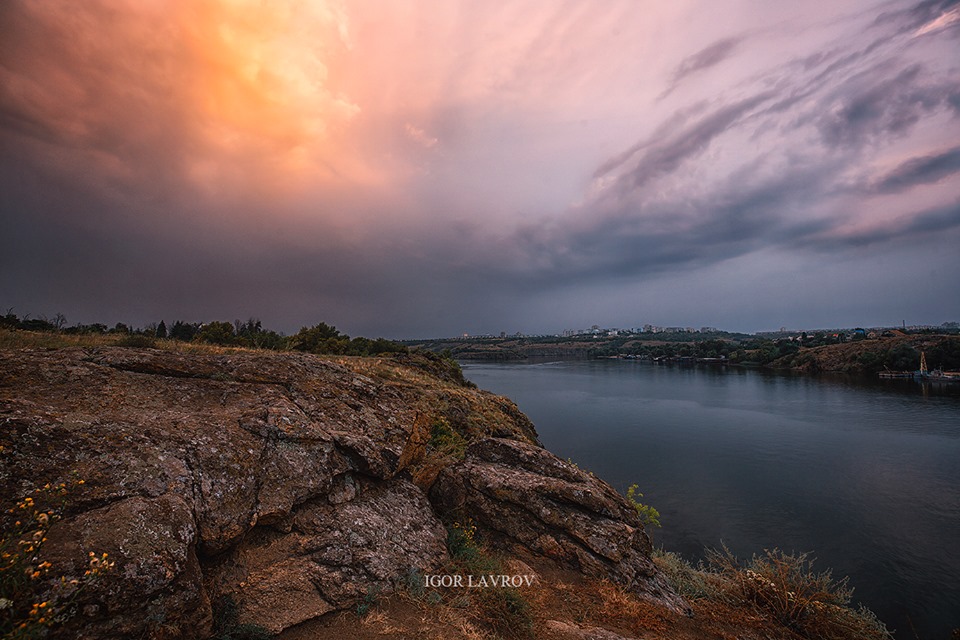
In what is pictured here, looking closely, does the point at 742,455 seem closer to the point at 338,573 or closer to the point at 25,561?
the point at 338,573

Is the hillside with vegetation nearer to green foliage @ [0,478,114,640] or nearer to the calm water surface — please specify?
green foliage @ [0,478,114,640]

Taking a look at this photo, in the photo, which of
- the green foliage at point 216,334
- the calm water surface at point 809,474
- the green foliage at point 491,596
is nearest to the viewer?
the green foliage at point 491,596

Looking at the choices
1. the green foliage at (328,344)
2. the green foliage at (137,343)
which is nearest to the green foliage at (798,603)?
the green foliage at (137,343)

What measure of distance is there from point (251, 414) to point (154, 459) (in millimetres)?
1577

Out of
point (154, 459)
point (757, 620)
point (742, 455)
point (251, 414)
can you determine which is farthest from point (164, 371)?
point (742, 455)

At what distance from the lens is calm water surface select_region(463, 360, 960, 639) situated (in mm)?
16625

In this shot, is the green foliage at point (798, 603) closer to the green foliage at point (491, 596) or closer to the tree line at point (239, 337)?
the green foliage at point (491, 596)

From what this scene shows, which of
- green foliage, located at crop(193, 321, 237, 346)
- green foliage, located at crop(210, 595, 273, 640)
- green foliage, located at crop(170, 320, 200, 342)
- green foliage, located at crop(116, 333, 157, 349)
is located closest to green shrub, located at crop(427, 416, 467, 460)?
green foliage, located at crop(210, 595, 273, 640)

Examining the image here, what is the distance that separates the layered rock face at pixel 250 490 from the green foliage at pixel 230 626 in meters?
0.15

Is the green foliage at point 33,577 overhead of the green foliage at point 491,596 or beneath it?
overhead

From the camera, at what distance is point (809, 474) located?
2725 centimetres

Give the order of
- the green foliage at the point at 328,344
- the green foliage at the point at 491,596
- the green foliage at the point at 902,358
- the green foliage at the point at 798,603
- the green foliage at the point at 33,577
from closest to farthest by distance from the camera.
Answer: the green foliage at the point at 33,577, the green foliage at the point at 491,596, the green foliage at the point at 798,603, the green foliage at the point at 328,344, the green foliage at the point at 902,358

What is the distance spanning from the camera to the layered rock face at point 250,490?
395cm

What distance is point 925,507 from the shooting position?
22.0 meters
